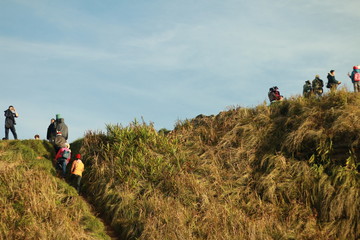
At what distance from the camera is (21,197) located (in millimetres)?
15672

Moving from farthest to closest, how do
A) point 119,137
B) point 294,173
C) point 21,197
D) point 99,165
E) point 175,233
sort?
point 119,137
point 99,165
point 294,173
point 21,197
point 175,233

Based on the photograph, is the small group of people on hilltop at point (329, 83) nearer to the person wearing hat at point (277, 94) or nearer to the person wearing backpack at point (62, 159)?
the person wearing hat at point (277, 94)

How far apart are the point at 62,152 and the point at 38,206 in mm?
4435

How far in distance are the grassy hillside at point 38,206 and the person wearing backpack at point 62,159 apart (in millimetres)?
461

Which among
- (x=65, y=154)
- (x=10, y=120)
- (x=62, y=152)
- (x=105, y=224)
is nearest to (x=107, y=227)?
(x=105, y=224)

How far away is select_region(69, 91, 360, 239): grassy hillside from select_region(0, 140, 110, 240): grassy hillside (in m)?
1.11

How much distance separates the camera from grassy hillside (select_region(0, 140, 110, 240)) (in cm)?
1424

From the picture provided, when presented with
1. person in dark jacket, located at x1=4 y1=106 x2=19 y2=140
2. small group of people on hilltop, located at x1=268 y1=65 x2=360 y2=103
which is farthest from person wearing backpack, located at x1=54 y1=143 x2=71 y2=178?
small group of people on hilltop, located at x1=268 y1=65 x2=360 y2=103

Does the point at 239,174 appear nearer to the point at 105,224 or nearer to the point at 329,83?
the point at 105,224

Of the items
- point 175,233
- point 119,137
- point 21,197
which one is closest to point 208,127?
point 119,137

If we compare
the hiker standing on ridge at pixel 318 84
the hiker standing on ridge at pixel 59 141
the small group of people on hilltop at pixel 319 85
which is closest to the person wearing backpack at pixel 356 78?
the small group of people on hilltop at pixel 319 85

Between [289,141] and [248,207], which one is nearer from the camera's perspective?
[248,207]

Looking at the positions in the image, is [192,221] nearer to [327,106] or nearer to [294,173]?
[294,173]

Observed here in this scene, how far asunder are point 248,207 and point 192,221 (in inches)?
85.6
